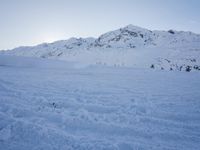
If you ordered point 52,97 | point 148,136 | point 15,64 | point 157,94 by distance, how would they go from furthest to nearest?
Answer: point 15,64 → point 157,94 → point 52,97 → point 148,136

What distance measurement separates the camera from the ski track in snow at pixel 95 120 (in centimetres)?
342

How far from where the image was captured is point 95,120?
4.36 meters

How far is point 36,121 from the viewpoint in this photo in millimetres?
4059

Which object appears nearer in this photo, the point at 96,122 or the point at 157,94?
the point at 96,122

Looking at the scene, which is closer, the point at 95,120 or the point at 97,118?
the point at 95,120

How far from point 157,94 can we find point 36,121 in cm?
391

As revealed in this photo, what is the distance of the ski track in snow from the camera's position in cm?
342

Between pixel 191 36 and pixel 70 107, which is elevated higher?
pixel 191 36

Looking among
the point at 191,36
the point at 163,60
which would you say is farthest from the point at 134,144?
the point at 191,36

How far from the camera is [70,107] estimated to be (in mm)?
5133

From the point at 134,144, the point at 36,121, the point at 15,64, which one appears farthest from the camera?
the point at 15,64

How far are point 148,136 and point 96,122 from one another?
0.90 meters

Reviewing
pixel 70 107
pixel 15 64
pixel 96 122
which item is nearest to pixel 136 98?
pixel 70 107

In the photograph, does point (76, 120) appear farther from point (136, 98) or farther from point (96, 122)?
point (136, 98)
